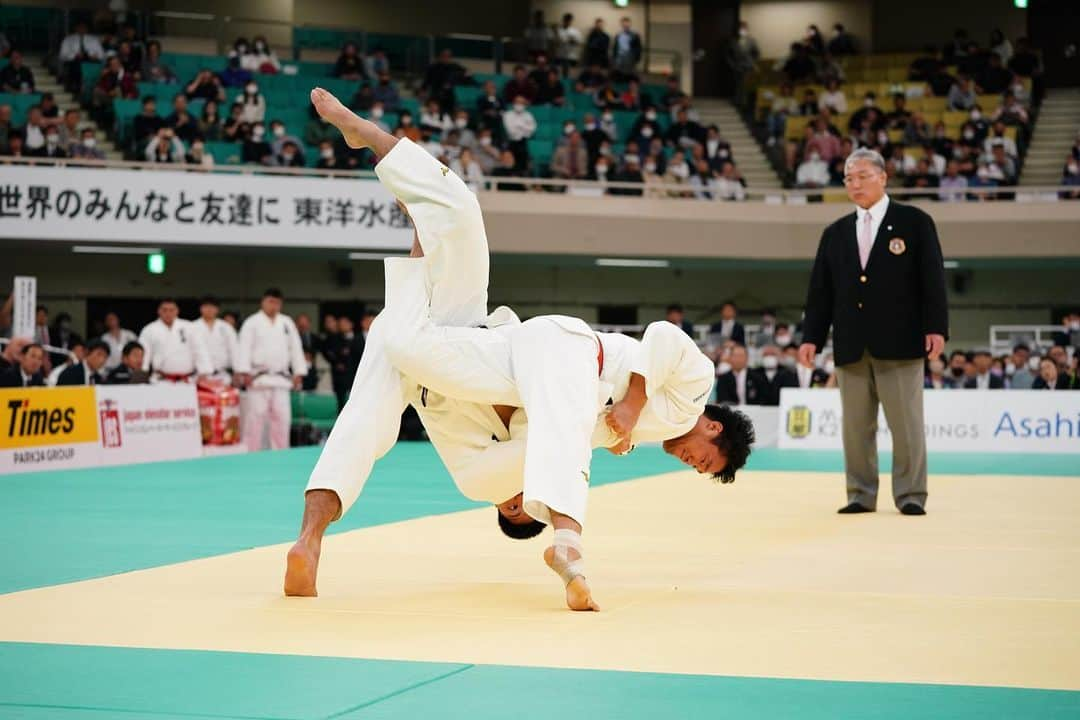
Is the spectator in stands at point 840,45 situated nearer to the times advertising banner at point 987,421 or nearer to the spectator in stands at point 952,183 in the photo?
the spectator in stands at point 952,183

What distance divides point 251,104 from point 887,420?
14.4 meters

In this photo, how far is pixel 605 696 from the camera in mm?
2721

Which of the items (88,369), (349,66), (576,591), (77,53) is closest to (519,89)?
(349,66)

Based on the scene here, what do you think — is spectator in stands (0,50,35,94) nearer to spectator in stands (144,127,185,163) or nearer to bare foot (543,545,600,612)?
spectator in stands (144,127,185,163)

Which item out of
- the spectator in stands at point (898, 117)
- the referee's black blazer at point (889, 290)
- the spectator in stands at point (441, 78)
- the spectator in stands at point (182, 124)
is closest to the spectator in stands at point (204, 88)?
the spectator in stands at point (182, 124)

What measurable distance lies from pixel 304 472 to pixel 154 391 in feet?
7.23

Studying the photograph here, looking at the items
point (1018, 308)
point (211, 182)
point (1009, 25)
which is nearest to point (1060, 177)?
point (1018, 308)

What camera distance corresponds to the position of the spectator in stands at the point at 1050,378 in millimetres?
13820

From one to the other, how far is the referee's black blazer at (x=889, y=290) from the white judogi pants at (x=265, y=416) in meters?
7.21

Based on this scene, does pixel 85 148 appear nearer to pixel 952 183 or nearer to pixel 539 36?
pixel 539 36

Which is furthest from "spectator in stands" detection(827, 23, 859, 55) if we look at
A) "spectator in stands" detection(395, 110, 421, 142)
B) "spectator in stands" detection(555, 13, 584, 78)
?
"spectator in stands" detection(395, 110, 421, 142)

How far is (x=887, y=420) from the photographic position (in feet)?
22.8

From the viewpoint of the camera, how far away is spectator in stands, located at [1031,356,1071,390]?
1382cm

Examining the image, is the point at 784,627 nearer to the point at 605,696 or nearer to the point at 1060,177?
the point at 605,696
